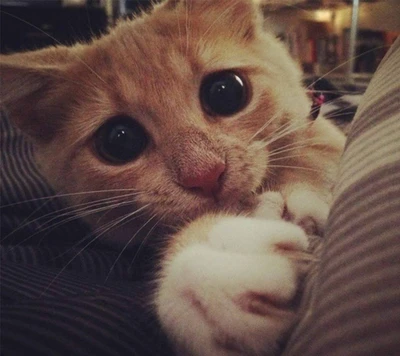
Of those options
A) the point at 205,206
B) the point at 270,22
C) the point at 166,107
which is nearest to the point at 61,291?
the point at 205,206

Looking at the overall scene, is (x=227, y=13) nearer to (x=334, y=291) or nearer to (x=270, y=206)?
(x=270, y=206)

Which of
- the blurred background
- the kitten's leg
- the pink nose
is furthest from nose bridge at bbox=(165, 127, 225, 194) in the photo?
the blurred background

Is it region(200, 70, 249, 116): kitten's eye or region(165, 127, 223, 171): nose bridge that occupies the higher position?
region(200, 70, 249, 116): kitten's eye

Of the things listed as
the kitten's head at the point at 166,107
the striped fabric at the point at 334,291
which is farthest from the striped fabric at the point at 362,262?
the kitten's head at the point at 166,107

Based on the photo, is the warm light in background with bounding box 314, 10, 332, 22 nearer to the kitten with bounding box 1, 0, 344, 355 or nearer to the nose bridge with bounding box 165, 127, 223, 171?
the kitten with bounding box 1, 0, 344, 355

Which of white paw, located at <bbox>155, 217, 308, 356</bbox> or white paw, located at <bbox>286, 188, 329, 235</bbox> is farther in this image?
white paw, located at <bbox>286, 188, 329, 235</bbox>

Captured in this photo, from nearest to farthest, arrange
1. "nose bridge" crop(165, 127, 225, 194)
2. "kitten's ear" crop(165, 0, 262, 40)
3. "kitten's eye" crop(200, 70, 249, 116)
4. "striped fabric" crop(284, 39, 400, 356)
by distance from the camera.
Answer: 1. "striped fabric" crop(284, 39, 400, 356)
2. "nose bridge" crop(165, 127, 225, 194)
3. "kitten's eye" crop(200, 70, 249, 116)
4. "kitten's ear" crop(165, 0, 262, 40)

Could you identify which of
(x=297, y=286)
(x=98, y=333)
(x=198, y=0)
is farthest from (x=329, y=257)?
(x=198, y=0)

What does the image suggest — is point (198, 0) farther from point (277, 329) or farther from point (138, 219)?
point (277, 329)
